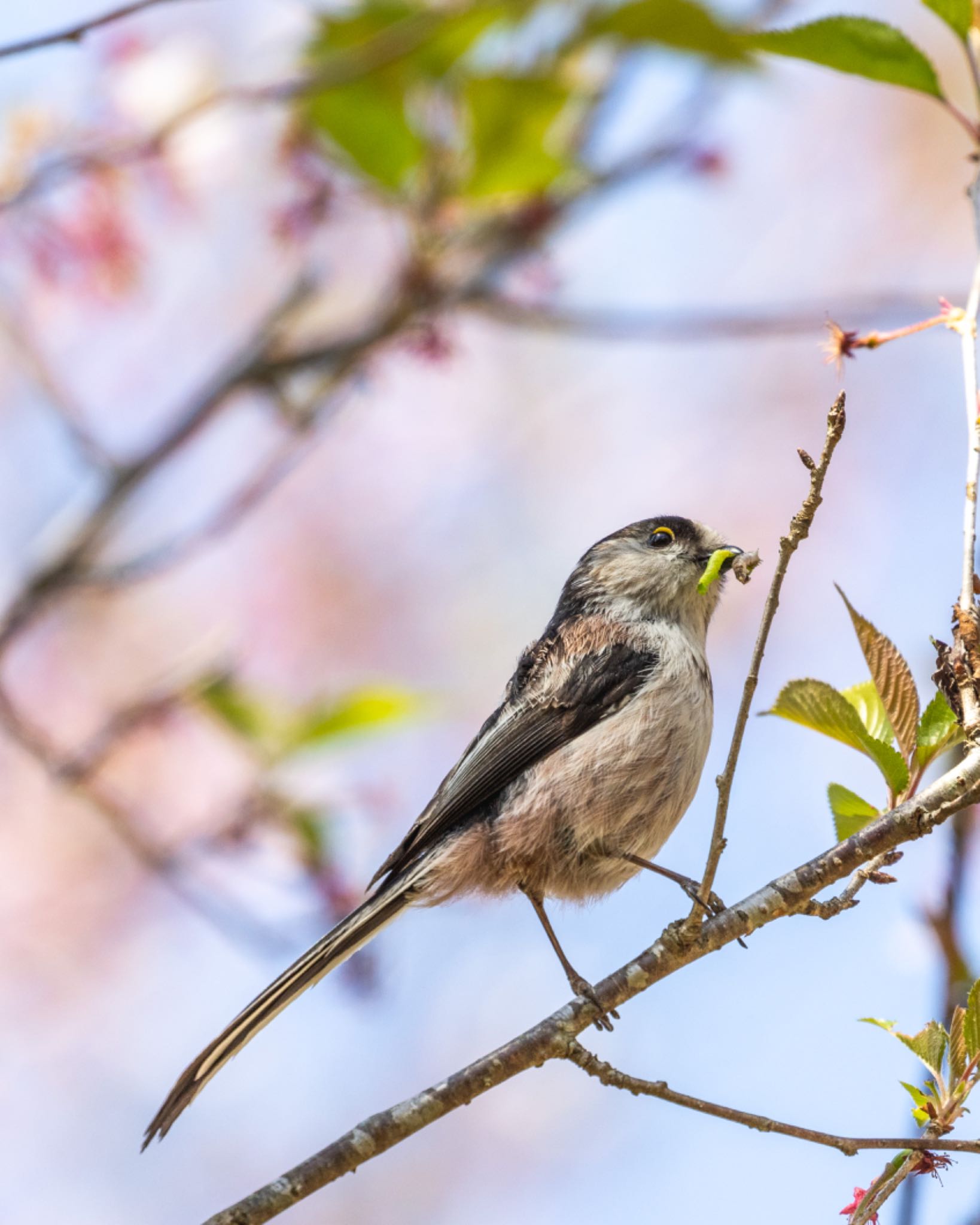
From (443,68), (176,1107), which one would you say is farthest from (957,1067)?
(443,68)

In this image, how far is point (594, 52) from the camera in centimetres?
351

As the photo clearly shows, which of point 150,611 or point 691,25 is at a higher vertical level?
point 150,611

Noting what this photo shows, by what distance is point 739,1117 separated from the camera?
2.04 metres

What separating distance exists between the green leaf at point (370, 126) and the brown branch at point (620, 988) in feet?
6.78

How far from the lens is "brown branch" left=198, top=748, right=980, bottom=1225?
6.20ft

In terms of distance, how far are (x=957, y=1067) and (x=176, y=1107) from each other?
53.0 inches

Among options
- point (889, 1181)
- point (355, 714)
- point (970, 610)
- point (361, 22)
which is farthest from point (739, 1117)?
point (361, 22)

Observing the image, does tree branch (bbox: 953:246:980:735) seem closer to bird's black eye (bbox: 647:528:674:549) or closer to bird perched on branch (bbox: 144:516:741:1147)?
bird perched on branch (bbox: 144:516:741:1147)

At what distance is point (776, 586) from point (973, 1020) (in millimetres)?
649

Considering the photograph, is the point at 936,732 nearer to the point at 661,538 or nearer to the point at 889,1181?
the point at 889,1181

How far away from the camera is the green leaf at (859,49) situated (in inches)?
88.3

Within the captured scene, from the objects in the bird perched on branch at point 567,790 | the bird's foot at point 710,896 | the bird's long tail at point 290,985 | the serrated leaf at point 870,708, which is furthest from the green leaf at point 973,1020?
the bird's long tail at point 290,985

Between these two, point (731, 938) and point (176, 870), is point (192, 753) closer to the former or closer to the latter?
point (176, 870)

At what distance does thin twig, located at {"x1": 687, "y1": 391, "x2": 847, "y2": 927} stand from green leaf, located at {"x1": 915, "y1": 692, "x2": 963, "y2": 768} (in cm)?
27
